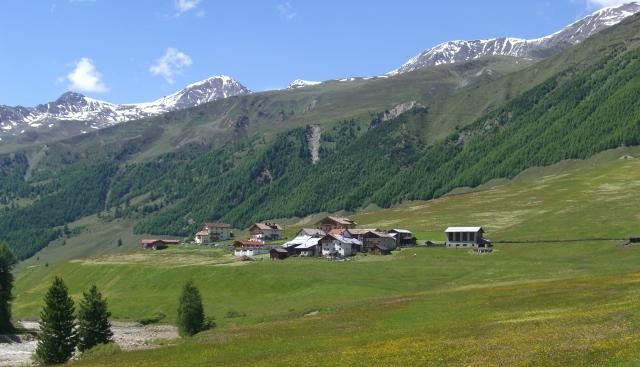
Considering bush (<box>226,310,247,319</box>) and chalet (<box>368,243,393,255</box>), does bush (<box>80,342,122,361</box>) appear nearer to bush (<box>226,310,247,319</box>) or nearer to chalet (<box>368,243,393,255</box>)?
bush (<box>226,310,247,319</box>)

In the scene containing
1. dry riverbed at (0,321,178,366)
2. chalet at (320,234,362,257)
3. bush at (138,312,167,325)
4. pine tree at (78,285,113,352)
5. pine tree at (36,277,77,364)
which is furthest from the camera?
chalet at (320,234,362,257)

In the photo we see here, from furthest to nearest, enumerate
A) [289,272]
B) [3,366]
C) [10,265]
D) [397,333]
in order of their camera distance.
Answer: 1. [289,272]
2. [10,265]
3. [3,366]
4. [397,333]

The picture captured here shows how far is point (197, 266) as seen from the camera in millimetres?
175875

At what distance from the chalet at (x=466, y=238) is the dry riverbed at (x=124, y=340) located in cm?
9166

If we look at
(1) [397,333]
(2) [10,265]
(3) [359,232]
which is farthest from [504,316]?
(3) [359,232]

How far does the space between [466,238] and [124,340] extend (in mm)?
111385

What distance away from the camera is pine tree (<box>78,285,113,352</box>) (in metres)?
86.4

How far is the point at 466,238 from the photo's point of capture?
7431 inches

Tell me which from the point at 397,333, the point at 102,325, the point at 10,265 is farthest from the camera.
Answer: the point at 10,265

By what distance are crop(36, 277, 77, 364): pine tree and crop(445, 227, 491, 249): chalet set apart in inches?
4979

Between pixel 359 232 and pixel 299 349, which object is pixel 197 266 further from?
pixel 299 349

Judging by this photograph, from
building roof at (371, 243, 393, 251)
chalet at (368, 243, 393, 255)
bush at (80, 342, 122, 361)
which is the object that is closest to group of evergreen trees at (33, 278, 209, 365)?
bush at (80, 342, 122, 361)

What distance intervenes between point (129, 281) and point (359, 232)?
67656 mm

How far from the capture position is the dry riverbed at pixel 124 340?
9234 centimetres
